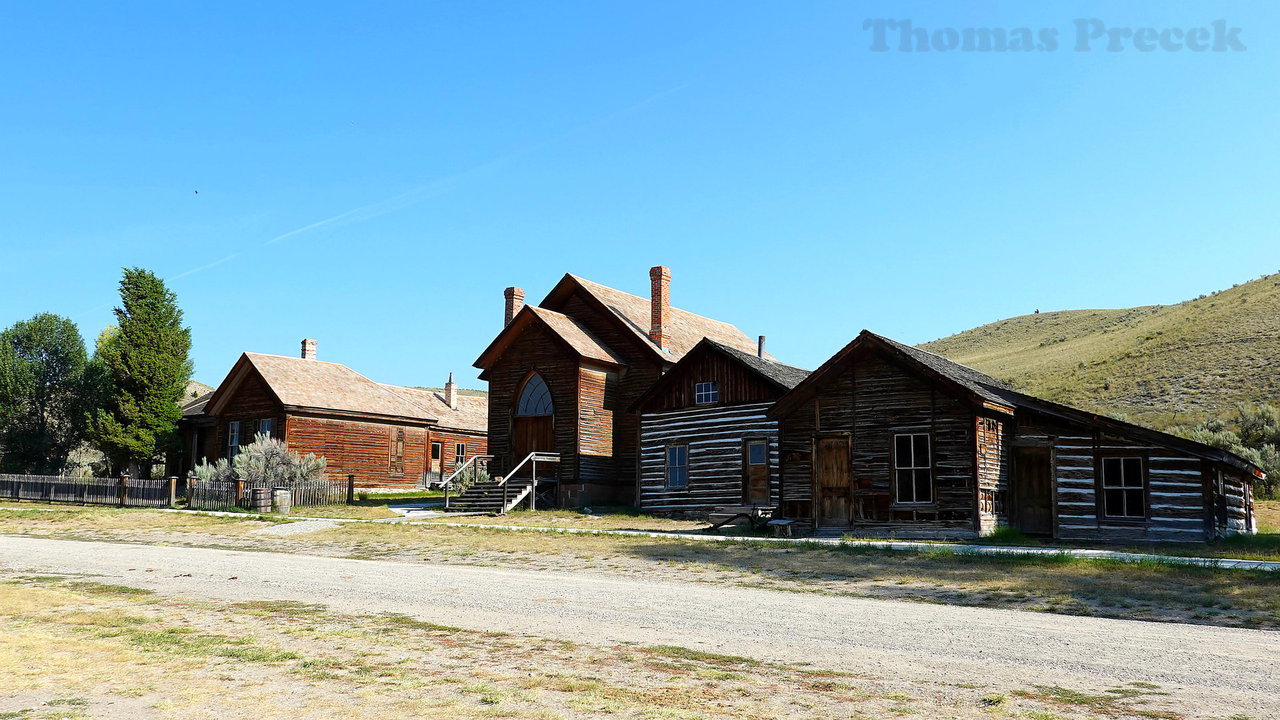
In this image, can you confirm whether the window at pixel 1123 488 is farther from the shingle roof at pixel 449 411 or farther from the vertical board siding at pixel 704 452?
the shingle roof at pixel 449 411

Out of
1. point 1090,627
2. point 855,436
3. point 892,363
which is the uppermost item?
point 892,363

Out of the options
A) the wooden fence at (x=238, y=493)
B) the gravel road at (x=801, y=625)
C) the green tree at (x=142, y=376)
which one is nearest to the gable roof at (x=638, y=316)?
the wooden fence at (x=238, y=493)

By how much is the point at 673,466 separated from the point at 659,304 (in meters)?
7.95

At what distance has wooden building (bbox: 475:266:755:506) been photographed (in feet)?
117

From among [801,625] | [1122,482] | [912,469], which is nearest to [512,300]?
[912,469]

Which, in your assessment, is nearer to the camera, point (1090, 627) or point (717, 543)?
point (1090, 627)

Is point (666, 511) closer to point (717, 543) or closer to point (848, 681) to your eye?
point (717, 543)

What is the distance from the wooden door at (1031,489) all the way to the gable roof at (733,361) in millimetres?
7277

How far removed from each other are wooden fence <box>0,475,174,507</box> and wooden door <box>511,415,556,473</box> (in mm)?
12174

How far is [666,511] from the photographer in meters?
32.2

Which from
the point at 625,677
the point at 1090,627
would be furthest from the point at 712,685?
the point at 1090,627

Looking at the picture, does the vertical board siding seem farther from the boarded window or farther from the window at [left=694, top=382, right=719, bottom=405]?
the boarded window

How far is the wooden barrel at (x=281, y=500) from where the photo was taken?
108 feet

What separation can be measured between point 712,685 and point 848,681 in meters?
1.13
